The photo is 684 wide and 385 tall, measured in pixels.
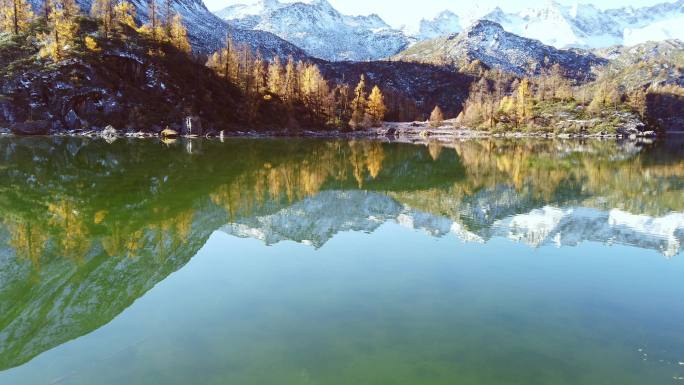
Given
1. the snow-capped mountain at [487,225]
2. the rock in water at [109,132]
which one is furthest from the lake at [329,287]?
the rock in water at [109,132]

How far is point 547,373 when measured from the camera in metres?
9.48

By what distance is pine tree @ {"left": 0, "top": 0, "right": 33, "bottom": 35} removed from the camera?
10900cm

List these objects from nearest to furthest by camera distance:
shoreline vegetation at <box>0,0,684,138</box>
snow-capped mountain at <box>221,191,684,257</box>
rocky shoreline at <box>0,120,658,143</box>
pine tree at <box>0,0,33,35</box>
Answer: snow-capped mountain at <box>221,191,684,257</box>, shoreline vegetation at <box>0,0,684,138</box>, pine tree at <box>0,0,33,35</box>, rocky shoreline at <box>0,120,658,143</box>

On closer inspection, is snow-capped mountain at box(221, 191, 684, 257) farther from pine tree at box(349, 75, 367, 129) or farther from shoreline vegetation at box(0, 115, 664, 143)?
pine tree at box(349, 75, 367, 129)

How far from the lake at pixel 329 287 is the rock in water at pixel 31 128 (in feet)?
203

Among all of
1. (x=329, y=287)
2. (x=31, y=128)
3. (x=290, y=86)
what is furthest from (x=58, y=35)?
(x=329, y=287)

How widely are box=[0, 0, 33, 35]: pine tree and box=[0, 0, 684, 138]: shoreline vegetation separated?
340 mm

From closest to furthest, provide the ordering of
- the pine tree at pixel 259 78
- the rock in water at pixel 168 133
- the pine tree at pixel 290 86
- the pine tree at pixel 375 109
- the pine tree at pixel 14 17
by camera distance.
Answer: the rock in water at pixel 168 133 → the pine tree at pixel 14 17 → the pine tree at pixel 259 78 → the pine tree at pixel 290 86 → the pine tree at pixel 375 109

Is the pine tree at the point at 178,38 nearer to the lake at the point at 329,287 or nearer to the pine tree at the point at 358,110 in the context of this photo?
the pine tree at the point at 358,110

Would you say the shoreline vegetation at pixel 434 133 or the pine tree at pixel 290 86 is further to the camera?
the pine tree at pixel 290 86

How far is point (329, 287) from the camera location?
14422 millimetres

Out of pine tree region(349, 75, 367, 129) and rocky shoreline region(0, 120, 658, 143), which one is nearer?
rocky shoreline region(0, 120, 658, 143)

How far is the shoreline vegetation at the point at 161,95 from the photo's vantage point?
9212cm

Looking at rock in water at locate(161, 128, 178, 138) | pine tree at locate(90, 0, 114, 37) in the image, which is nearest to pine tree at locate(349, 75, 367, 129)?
rock in water at locate(161, 128, 178, 138)
